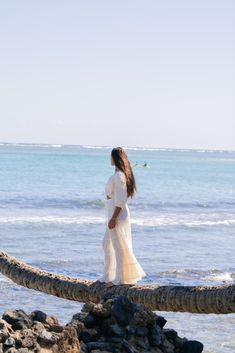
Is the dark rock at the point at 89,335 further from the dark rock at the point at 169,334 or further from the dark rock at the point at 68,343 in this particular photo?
the dark rock at the point at 169,334

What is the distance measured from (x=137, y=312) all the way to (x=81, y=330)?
0.44 m

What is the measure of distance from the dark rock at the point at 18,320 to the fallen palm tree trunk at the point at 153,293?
60.7 inches

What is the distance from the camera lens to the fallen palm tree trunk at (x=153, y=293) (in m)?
8.14

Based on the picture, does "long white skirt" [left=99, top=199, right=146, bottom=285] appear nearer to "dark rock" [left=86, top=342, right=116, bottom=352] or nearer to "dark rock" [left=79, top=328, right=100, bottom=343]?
"dark rock" [left=79, top=328, right=100, bottom=343]

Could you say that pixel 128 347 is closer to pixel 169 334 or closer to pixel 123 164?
pixel 169 334

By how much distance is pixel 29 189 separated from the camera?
133ft

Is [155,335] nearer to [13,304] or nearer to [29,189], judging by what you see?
[13,304]

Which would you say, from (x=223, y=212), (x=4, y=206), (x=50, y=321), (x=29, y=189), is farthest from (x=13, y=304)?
(x=29, y=189)

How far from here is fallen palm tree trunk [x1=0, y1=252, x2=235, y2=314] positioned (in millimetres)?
8135

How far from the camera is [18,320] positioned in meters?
7.09

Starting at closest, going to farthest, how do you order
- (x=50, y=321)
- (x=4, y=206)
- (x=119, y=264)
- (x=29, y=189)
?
(x=50, y=321), (x=119, y=264), (x=4, y=206), (x=29, y=189)

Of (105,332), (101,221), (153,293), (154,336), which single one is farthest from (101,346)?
(101,221)

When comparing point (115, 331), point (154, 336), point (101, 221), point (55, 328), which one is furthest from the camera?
point (101, 221)

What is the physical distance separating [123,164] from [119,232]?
75 centimetres
